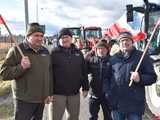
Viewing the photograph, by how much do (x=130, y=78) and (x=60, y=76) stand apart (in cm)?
114

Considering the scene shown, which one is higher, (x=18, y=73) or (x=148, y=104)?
(x=18, y=73)

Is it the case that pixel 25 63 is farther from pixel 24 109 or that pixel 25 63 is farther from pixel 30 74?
pixel 24 109

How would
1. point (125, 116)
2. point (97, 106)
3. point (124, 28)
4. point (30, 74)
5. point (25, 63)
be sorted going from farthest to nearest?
point (124, 28), point (97, 106), point (125, 116), point (30, 74), point (25, 63)

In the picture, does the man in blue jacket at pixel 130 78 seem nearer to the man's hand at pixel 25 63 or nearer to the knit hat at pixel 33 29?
the knit hat at pixel 33 29

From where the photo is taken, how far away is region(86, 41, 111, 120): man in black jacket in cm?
746

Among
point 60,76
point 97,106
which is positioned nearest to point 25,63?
point 60,76

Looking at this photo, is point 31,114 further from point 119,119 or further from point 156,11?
point 156,11

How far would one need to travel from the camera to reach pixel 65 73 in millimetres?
6922

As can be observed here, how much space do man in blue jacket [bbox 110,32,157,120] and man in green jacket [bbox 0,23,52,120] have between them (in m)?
1.00

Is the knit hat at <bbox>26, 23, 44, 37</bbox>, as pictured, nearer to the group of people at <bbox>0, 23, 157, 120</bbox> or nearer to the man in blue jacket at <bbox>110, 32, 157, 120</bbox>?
the group of people at <bbox>0, 23, 157, 120</bbox>

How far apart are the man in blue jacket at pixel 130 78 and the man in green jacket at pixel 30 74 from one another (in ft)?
3.28

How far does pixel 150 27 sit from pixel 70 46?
19.4ft

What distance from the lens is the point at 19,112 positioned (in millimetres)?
6340

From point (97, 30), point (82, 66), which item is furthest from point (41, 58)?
point (97, 30)
